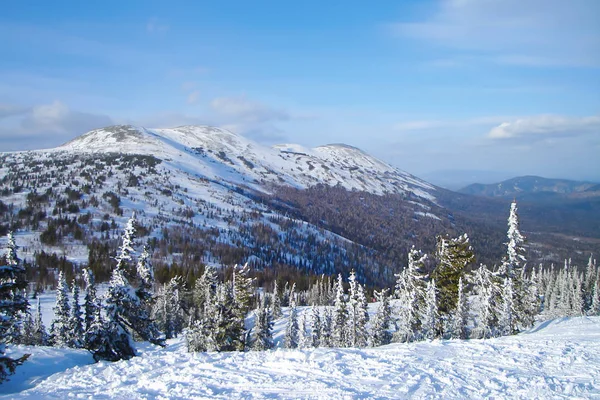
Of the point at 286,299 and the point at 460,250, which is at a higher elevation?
the point at 460,250

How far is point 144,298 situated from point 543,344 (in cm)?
2392

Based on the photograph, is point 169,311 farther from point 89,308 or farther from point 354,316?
point 354,316

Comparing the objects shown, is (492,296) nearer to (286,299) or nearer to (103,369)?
(103,369)

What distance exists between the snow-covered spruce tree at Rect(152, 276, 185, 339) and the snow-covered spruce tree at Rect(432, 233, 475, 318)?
49934 mm

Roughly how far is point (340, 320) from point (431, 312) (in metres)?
17.0

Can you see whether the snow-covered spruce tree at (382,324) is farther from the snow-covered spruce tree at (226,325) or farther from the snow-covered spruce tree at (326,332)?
the snow-covered spruce tree at (226,325)

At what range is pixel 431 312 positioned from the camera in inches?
1329

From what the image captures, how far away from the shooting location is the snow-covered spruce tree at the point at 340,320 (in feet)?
154

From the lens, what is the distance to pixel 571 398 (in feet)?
38.0

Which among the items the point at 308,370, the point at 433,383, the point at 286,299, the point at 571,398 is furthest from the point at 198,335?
the point at 286,299

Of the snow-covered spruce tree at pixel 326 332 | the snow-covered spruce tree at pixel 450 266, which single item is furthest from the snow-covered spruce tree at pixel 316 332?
Result: the snow-covered spruce tree at pixel 450 266

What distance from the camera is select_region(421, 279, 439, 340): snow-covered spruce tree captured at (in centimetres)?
3247

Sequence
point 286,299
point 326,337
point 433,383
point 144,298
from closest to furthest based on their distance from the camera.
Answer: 1. point 433,383
2. point 144,298
3. point 326,337
4. point 286,299

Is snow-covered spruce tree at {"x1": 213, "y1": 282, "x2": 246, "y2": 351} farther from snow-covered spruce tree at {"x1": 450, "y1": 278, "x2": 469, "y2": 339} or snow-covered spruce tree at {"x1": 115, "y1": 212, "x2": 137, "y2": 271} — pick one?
snow-covered spruce tree at {"x1": 450, "y1": 278, "x2": 469, "y2": 339}
